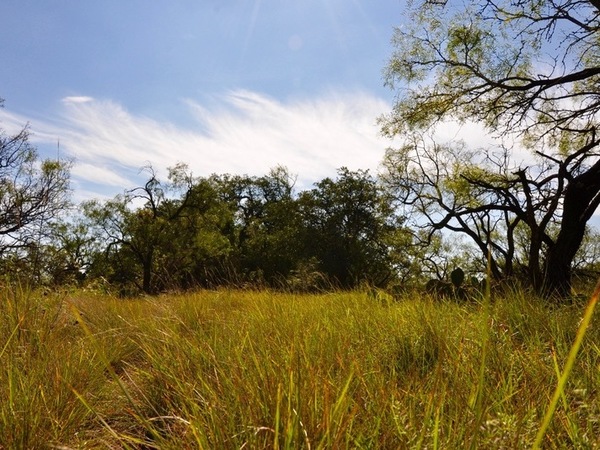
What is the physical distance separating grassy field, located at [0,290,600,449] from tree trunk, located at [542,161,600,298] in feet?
6.97

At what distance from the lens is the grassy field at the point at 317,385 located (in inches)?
53.7

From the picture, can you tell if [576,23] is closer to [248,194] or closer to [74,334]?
[74,334]

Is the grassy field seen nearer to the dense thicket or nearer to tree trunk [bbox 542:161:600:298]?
tree trunk [bbox 542:161:600:298]

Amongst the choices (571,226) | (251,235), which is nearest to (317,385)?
(571,226)

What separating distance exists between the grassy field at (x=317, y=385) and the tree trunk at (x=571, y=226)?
212 centimetres

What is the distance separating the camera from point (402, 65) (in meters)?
9.84

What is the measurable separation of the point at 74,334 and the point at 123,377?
1043mm

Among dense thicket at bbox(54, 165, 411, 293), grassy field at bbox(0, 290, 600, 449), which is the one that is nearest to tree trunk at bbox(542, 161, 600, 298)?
grassy field at bbox(0, 290, 600, 449)

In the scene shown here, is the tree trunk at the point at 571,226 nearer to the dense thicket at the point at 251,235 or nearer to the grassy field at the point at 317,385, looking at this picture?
the grassy field at the point at 317,385

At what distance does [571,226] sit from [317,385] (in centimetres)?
548

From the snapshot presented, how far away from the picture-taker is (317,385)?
158cm

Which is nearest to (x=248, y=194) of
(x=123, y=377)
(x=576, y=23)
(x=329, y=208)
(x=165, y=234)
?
(x=329, y=208)

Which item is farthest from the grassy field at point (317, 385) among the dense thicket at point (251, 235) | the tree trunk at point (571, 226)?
the dense thicket at point (251, 235)

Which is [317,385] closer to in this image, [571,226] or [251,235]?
[571,226]
